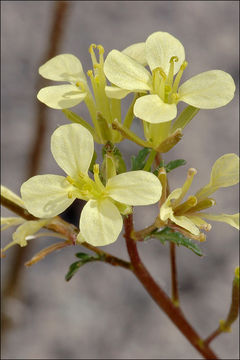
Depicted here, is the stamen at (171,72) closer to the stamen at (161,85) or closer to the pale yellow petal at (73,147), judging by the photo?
the stamen at (161,85)

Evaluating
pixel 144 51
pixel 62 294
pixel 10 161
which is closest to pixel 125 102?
pixel 10 161

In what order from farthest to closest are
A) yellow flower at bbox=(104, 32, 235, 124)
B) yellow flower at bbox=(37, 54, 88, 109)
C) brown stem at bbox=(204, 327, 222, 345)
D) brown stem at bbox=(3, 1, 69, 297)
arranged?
brown stem at bbox=(3, 1, 69, 297) → brown stem at bbox=(204, 327, 222, 345) → yellow flower at bbox=(37, 54, 88, 109) → yellow flower at bbox=(104, 32, 235, 124)

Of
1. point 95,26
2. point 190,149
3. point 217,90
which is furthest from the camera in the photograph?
point 95,26

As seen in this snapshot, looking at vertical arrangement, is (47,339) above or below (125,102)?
below

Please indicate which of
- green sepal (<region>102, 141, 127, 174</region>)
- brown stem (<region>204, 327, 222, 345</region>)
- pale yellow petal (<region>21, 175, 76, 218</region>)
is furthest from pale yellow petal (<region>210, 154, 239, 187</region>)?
brown stem (<region>204, 327, 222, 345</region>)

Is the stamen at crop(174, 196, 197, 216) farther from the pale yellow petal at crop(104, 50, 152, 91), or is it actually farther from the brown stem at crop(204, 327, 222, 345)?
the brown stem at crop(204, 327, 222, 345)

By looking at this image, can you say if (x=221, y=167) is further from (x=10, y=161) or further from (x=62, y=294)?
(x=10, y=161)
